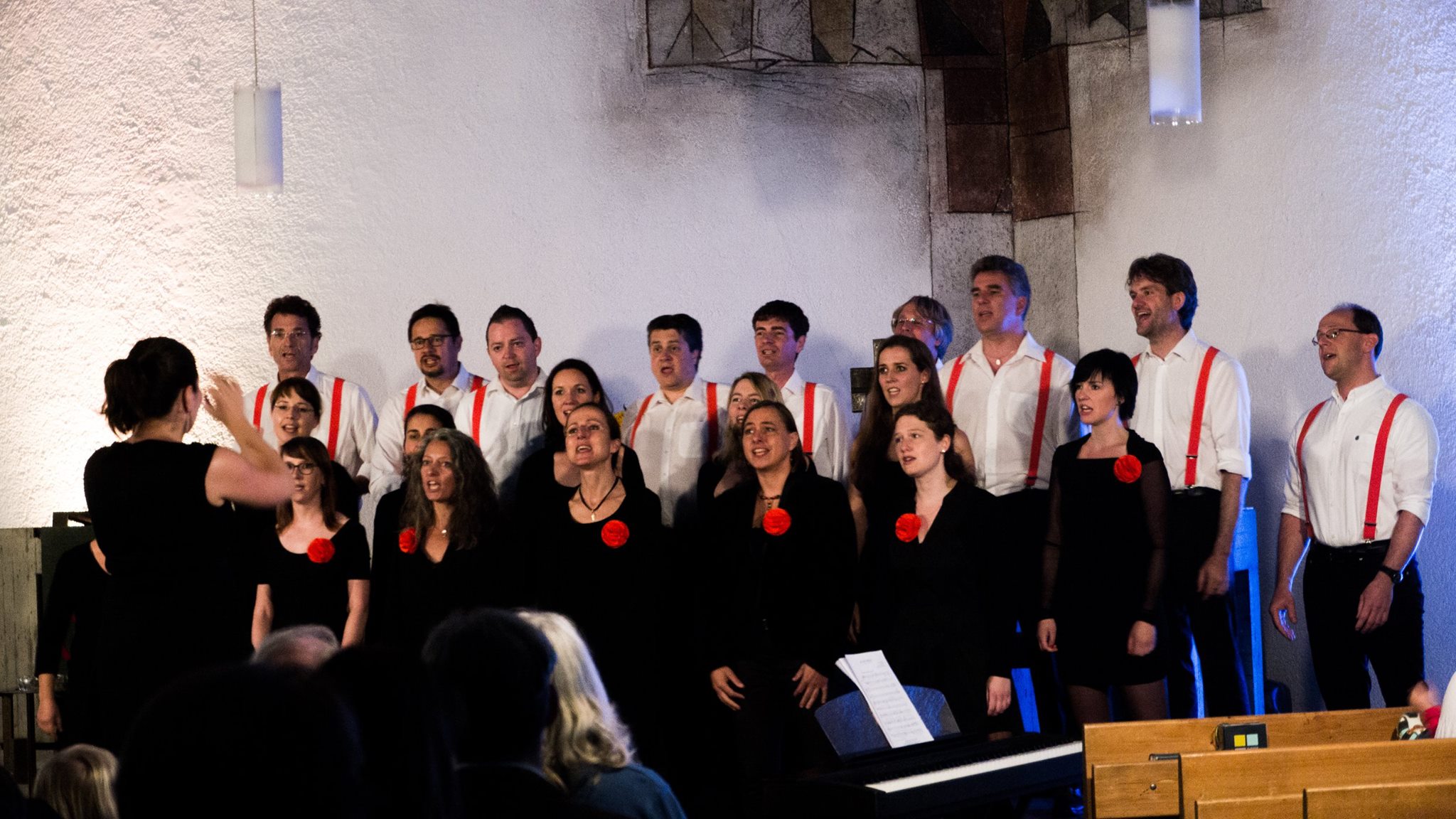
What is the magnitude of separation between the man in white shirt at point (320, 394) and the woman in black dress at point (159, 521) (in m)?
2.40

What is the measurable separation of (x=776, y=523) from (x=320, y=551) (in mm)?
1492

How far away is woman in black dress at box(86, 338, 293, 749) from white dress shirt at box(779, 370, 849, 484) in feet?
8.81

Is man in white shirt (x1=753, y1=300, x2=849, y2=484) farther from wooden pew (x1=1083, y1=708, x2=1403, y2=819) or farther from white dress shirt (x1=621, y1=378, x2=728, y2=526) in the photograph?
wooden pew (x1=1083, y1=708, x2=1403, y2=819)

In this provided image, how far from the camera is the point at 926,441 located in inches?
182

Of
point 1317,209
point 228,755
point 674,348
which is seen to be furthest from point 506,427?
point 228,755

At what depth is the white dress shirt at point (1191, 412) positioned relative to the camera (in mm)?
5125

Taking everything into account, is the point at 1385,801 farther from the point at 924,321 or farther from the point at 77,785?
the point at 924,321

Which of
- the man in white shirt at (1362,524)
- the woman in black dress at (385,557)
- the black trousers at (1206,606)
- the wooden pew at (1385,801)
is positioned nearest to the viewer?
the wooden pew at (1385,801)

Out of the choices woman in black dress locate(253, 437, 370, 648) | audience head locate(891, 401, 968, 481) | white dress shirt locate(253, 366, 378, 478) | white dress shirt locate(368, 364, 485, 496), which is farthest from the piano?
white dress shirt locate(253, 366, 378, 478)

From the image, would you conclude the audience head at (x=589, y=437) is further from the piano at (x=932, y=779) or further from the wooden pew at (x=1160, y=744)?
the wooden pew at (x=1160, y=744)

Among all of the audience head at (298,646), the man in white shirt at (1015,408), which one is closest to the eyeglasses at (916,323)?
the man in white shirt at (1015,408)

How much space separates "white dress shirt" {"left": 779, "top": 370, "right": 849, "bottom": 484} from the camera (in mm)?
5680

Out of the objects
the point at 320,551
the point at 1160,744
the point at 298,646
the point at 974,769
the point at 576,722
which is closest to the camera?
the point at 576,722

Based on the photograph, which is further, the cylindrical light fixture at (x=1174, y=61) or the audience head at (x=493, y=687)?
the cylindrical light fixture at (x=1174, y=61)
